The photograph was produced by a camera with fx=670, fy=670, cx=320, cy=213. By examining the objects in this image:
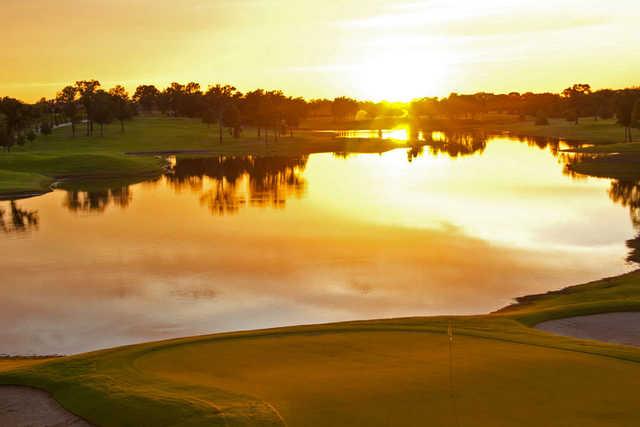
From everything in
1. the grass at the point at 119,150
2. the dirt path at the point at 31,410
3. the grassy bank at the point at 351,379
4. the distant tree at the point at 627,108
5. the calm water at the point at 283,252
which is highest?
the distant tree at the point at 627,108

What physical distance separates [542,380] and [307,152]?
137302 millimetres

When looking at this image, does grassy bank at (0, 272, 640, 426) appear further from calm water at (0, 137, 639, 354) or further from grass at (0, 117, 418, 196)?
grass at (0, 117, 418, 196)

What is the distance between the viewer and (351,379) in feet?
62.3

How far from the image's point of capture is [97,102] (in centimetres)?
16788

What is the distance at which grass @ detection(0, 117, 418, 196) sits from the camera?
10394 cm

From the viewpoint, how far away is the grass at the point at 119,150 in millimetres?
103938

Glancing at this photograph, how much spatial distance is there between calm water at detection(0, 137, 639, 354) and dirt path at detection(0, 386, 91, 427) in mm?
8223

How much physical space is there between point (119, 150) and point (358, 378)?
134 meters

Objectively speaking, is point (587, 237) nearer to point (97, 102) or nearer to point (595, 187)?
point (595, 187)

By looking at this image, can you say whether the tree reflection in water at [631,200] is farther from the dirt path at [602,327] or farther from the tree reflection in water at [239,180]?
the tree reflection in water at [239,180]

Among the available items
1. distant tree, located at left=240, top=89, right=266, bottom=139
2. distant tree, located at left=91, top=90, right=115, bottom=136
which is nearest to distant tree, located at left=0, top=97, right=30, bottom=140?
distant tree, located at left=91, top=90, right=115, bottom=136

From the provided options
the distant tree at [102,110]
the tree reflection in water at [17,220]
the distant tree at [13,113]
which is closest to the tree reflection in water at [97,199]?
the tree reflection in water at [17,220]

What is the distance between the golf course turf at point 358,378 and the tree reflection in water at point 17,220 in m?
37.0

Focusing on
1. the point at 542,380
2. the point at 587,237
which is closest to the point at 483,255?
the point at 587,237
